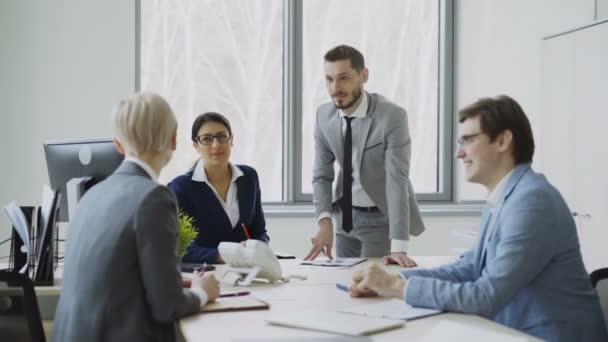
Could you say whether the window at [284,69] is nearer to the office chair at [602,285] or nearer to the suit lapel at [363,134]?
the suit lapel at [363,134]

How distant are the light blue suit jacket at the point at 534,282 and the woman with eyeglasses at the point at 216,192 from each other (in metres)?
1.45

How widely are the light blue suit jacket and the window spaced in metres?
3.57

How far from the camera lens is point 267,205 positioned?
5.66 m

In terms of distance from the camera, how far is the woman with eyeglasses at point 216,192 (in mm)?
3465

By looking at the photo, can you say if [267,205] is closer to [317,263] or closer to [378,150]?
[378,150]

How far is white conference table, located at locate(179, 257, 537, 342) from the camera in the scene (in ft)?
6.31

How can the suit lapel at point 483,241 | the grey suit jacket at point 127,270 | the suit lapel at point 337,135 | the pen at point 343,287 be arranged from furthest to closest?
1. the suit lapel at point 337,135
2. the pen at point 343,287
3. the suit lapel at point 483,241
4. the grey suit jacket at point 127,270

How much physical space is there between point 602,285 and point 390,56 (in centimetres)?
375

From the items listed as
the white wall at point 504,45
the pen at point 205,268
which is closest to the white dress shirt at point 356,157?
the pen at point 205,268

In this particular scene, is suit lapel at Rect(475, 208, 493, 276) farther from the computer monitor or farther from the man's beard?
the computer monitor

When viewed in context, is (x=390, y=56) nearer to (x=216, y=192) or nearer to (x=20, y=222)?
(x=216, y=192)

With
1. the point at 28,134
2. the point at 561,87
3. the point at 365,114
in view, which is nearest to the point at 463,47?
the point at 561,87

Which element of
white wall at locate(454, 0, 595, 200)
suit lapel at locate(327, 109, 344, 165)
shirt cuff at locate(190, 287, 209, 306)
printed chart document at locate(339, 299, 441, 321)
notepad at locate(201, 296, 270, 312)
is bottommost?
notepad at locate(201, 296, 270, 312)

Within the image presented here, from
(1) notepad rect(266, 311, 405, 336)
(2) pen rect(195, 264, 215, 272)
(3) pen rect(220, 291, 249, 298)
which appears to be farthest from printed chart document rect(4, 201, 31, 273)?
(1) notepad rect(266, 311, 405, 336)
